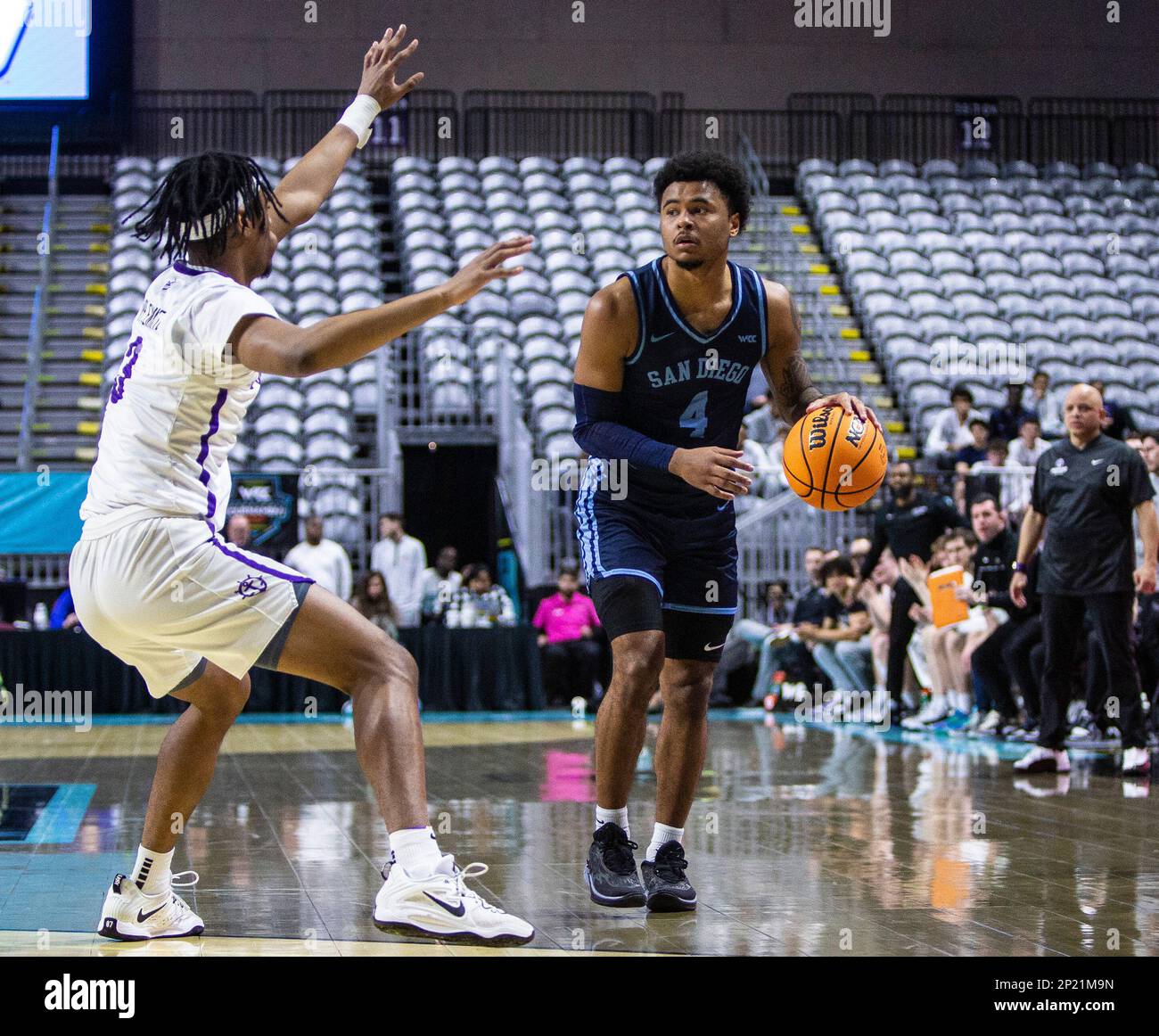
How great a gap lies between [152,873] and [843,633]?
896 cm

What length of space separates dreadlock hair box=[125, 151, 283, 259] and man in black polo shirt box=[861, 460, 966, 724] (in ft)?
26.0

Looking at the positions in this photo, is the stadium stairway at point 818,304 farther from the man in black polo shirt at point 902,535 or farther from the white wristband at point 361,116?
the white wristband at point 361,116

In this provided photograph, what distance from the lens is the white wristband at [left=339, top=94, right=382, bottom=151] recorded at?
434 cm

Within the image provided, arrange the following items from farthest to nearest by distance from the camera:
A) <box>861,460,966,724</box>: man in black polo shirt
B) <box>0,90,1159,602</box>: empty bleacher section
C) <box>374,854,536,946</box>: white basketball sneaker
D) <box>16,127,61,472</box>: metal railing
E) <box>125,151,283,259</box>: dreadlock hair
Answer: <box>0,90,1159,602</box>: empty bleacher section < <box>16,127,61,472</box>: metal railing < <box>861,460,966,724</box>: man in black polo shirt < <box>125,151,283,259</box>: dreadlock hair < <box>374,854,536,946</box>: white basketball sneaker

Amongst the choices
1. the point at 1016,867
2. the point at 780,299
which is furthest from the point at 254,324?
the point at 1016,867

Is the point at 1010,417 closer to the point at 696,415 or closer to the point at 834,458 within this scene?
the point at 834,458

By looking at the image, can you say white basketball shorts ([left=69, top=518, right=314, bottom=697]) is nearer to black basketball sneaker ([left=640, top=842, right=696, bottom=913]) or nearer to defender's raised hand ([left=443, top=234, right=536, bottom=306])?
defender's raised hand ([left=443, top=234, right=536, bottom=306])

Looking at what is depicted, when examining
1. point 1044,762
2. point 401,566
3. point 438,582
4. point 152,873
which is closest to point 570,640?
point 438,582

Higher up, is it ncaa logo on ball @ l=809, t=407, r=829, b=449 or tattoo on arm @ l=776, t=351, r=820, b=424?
tattoo on arm @ l=776, t=351, r=820, b=424

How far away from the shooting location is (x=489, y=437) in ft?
52.2

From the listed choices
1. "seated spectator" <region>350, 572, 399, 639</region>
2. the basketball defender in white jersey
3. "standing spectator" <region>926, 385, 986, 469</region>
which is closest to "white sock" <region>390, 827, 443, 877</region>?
the basketball defender in white jersey

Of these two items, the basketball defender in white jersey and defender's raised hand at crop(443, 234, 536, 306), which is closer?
defender's raised hand at crop(443, 234, 536, 306)
